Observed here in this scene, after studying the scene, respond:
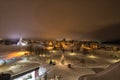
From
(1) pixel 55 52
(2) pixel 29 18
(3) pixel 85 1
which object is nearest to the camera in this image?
(3) pixel 85 1

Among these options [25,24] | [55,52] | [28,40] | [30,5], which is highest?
[30,5]

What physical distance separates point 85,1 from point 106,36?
1105mm

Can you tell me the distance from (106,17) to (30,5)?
126cm

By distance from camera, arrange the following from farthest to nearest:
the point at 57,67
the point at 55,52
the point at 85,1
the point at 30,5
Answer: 1. the point at 55,52
2. the point at 57,67
3. the point at 30,5
4. the point at 85,1

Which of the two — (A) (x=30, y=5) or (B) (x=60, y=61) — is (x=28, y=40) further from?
(A) (x=30, y=5)

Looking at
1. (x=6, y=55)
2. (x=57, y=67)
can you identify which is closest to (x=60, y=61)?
(x=57, y=67)

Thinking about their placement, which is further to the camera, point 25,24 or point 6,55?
point 6,55

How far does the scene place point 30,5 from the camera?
8.13ft

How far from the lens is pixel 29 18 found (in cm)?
279

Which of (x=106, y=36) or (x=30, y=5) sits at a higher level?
(x=30, y=5)

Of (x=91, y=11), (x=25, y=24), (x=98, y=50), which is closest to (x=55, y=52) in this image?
(x=98, y=50)

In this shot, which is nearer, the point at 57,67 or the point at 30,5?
the point at 30,5

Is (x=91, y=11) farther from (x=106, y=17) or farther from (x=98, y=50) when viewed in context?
(x=98, y=50)

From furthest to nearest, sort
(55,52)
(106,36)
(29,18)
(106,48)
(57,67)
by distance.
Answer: (55,52)
(106,48)
(57,67)
(106,36)
(29,18)
